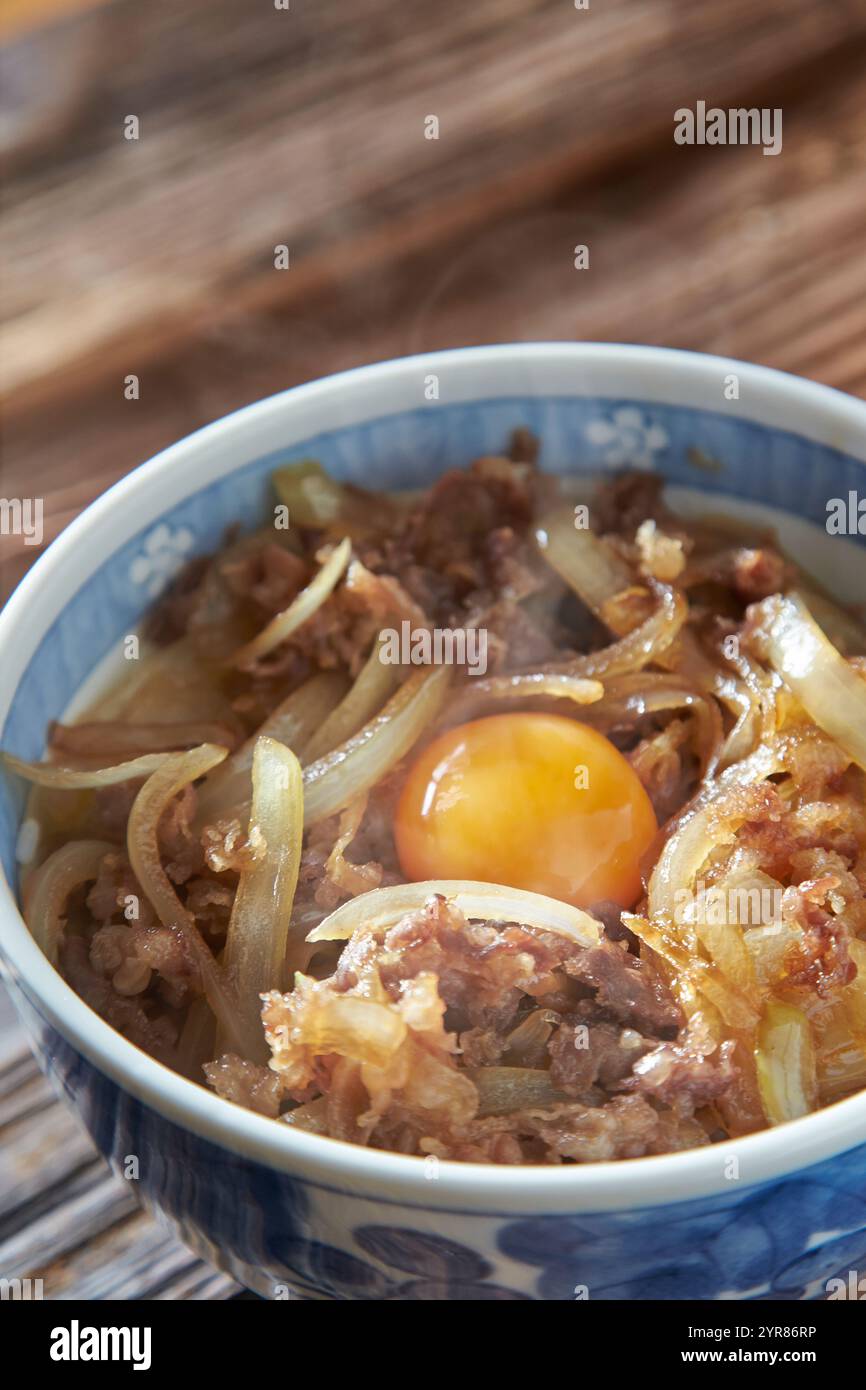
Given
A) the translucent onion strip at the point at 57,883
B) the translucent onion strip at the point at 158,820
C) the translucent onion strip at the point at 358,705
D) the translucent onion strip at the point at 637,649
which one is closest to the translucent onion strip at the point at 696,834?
the translucent onion strip at the point at 637,649

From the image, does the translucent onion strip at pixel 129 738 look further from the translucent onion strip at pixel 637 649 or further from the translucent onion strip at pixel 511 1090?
the translucent onion strip at pixel 511 1090

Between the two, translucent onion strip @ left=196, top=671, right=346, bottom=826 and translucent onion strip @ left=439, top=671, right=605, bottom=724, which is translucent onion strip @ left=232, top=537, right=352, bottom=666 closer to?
translucent onion strip @ left=196, top=671, right=346, bottom=826

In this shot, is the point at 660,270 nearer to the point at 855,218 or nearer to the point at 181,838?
the point at 855,218

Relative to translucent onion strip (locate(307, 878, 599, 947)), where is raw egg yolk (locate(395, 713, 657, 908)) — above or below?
above

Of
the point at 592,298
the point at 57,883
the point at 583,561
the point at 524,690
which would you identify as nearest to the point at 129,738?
the point at 57,883

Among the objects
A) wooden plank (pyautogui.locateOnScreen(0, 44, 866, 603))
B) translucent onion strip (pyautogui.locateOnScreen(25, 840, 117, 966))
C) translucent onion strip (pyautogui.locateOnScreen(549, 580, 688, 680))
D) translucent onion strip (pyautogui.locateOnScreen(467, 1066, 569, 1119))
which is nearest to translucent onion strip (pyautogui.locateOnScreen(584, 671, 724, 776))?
translucent onion strip (pyautogui.locateOnScreen(549, 580, 688, 680))

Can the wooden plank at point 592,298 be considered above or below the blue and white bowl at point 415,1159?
above
